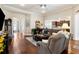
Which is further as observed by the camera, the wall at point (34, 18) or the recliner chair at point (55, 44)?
the recliner chair at point (55, 44)

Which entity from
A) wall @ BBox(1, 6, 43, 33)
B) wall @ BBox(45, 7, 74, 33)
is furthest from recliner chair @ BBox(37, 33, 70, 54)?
wall @ BBox(1, 6, 43, 33)

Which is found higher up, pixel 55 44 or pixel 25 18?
pixel 25 18

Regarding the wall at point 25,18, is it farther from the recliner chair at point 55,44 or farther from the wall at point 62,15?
the recliner chair at point 55,44

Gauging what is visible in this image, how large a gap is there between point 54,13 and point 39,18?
14.4 inches

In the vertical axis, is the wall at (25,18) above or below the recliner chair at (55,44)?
above

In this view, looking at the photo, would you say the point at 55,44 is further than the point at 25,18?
Yes

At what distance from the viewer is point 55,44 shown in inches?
113

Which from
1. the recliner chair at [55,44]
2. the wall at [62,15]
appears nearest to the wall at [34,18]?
the wall at [62,15]

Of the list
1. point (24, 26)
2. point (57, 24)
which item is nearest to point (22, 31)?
point (24, 26)

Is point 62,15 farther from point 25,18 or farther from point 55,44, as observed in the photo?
point 25,18

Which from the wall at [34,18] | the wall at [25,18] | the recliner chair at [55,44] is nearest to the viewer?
the wall at [25,18]

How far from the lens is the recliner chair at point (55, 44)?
2785 mm

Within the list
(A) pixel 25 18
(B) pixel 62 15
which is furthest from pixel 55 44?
(A) pixel 25 18

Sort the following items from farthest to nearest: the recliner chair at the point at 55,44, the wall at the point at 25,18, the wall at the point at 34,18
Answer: the recliner chair at the point at 55,44 < the wall at the point at 34,18 < the wall at the point at 25,18
